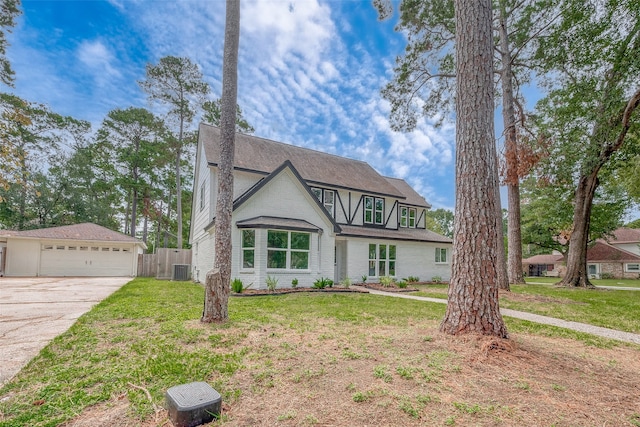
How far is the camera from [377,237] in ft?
50.5

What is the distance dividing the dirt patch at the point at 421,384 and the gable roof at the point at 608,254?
1583 inches

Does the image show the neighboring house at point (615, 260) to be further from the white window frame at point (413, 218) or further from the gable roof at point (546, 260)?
the white window frame at point (413, 218)

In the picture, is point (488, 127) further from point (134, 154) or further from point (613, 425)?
point (134, 154)

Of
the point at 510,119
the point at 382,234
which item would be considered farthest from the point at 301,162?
the point at 510,119

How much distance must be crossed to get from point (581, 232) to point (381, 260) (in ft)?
33.4

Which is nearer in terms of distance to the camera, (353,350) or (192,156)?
(353,350)

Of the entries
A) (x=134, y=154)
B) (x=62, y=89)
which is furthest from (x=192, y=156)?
(x=62, y=89)

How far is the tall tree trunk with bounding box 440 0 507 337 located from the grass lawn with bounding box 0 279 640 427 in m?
0.38

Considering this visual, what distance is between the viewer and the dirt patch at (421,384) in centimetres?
223

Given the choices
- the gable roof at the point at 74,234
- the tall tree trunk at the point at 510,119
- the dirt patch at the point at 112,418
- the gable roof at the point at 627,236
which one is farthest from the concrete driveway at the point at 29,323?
the gable roof at the point at 627,236

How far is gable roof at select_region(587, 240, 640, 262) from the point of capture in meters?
32.2

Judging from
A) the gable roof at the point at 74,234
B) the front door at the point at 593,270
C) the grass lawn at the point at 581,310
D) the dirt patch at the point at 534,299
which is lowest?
the front door at the point at 593,270

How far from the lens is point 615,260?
107 ft

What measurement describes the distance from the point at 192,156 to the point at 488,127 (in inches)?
1044
